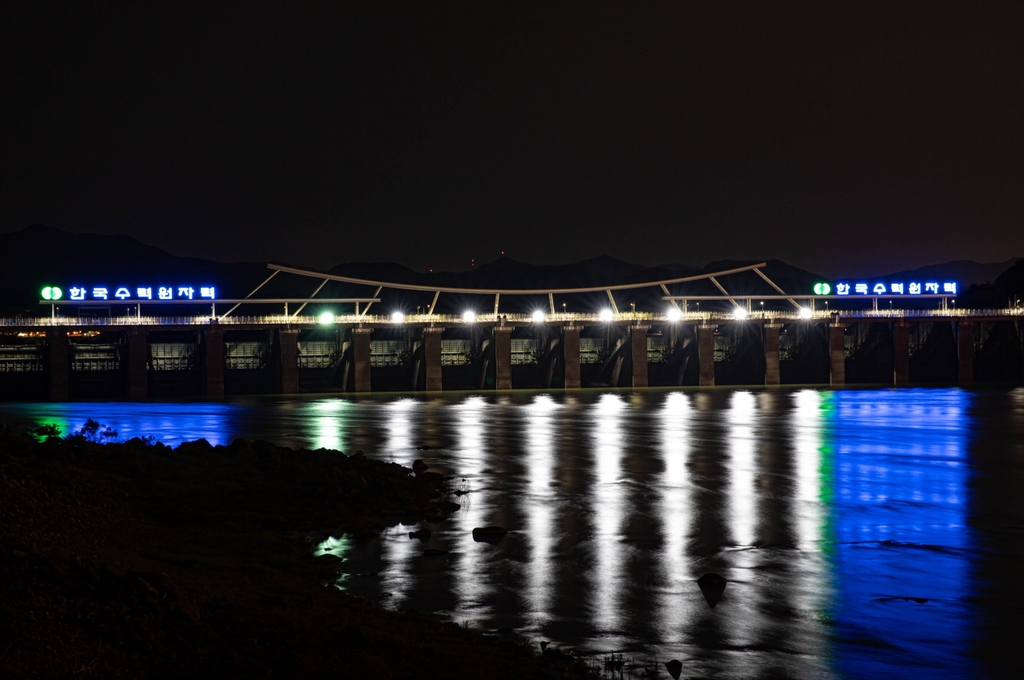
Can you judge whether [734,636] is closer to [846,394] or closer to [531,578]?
[531,578]

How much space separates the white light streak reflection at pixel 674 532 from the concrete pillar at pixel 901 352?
69183 mm

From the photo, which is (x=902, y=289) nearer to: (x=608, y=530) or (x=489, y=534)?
(x=608, y=530)

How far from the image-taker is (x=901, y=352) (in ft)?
379

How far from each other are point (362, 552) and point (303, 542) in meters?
1.67

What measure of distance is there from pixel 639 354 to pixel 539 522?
8724cm

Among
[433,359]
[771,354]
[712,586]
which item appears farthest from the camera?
[771,354]

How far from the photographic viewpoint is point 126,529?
68.6 feet

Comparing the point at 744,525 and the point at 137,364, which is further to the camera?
the point at 137,364

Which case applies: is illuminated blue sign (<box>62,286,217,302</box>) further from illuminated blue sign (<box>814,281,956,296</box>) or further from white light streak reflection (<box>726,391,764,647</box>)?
illuminated blue sign (<box>814,281,956,296</box>)

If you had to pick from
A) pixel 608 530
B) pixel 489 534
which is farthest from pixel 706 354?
pixel 489 534

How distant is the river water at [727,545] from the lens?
15.9m

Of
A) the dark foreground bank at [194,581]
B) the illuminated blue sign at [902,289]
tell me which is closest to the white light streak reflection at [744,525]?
the dark foreground bank at [194,581]

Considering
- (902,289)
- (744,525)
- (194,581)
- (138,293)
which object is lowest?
(744,525)

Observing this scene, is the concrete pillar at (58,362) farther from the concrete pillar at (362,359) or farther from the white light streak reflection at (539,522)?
the white light streak reflection at (539,522)
